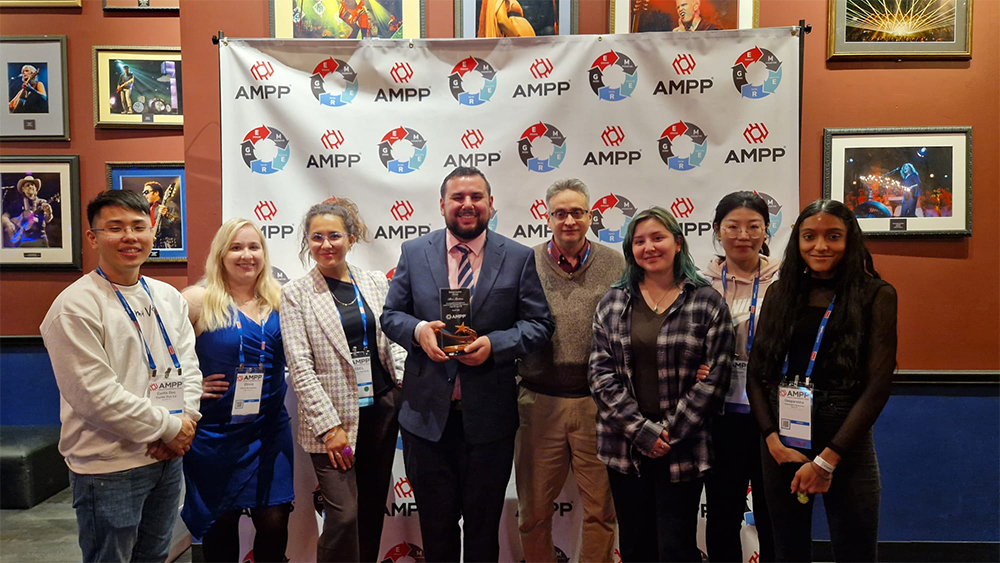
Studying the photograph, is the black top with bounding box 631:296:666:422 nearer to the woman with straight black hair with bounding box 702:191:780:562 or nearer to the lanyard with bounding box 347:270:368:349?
the woman with straight black hair with bounding box 702:191:780:562

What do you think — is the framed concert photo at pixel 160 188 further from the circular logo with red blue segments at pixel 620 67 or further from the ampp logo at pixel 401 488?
the circular logo with red blue segments at pixel 620 67

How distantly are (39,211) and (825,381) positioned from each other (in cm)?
530

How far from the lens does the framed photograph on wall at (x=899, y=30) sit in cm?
318

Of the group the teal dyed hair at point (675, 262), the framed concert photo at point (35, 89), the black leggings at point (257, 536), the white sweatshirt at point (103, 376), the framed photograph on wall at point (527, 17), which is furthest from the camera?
the framed concert photo at point (35, 89)

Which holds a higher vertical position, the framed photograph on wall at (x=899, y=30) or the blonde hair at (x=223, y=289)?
the framed photograph on wall at (x=899, y=30)

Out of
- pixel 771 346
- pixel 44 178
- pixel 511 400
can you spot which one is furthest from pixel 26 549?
pixel 771 346

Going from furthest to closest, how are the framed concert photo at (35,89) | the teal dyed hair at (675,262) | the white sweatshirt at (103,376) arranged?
1. the framed concert photo at (35,89)
2. the teal dyed hair at (675,262)
3. the white sweatshirt at (103,376)

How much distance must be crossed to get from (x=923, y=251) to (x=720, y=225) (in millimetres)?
1502

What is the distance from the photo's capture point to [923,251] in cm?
325

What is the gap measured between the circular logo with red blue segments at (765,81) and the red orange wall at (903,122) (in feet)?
0.86

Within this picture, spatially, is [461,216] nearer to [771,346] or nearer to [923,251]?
[771,346]

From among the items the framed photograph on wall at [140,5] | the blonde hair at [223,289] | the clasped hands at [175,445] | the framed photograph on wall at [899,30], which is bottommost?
the clasped hands at [175,445]

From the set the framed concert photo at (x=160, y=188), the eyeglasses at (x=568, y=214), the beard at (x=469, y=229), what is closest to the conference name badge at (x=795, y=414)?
the eyeglasses at (x=568, y=214)

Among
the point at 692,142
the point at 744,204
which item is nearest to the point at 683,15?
the point at 692,142
